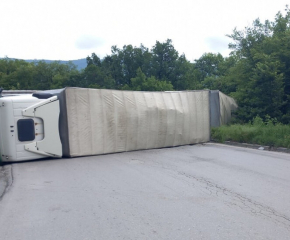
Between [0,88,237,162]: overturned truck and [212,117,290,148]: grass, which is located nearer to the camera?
[0,88,237,162]: overturned truck

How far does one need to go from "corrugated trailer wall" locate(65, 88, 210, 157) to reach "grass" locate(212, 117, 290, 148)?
2.70 ft

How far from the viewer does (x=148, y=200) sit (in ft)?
24.0

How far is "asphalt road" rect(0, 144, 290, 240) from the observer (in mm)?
5637

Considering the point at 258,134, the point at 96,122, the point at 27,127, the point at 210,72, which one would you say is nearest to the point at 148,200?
the point at 27,127

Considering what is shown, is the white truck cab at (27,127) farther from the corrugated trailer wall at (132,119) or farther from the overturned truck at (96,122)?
the corrugated trailer wall at (132,119)

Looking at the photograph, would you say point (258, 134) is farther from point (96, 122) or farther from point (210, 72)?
point (210, 72)

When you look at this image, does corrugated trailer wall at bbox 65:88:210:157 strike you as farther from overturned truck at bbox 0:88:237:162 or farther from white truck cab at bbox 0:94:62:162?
white truck cab at bbox 0:94:62:162

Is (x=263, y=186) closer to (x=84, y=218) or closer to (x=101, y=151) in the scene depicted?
(x=84, y=218)

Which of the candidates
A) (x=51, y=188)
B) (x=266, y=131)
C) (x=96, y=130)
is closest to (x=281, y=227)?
(x=51, y=188)

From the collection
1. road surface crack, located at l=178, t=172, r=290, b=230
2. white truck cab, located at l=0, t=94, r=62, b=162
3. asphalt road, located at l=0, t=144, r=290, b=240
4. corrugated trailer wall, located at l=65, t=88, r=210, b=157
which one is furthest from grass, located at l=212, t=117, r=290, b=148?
white truck cab, located at l=0, t=94, r=62, b=162

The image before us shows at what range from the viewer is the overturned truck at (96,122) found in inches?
473

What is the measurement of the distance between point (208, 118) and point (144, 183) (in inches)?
358

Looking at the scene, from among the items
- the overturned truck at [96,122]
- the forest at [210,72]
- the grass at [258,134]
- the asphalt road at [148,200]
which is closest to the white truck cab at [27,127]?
the overturned truck at [96,122]

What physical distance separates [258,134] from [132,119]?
5897 mm
